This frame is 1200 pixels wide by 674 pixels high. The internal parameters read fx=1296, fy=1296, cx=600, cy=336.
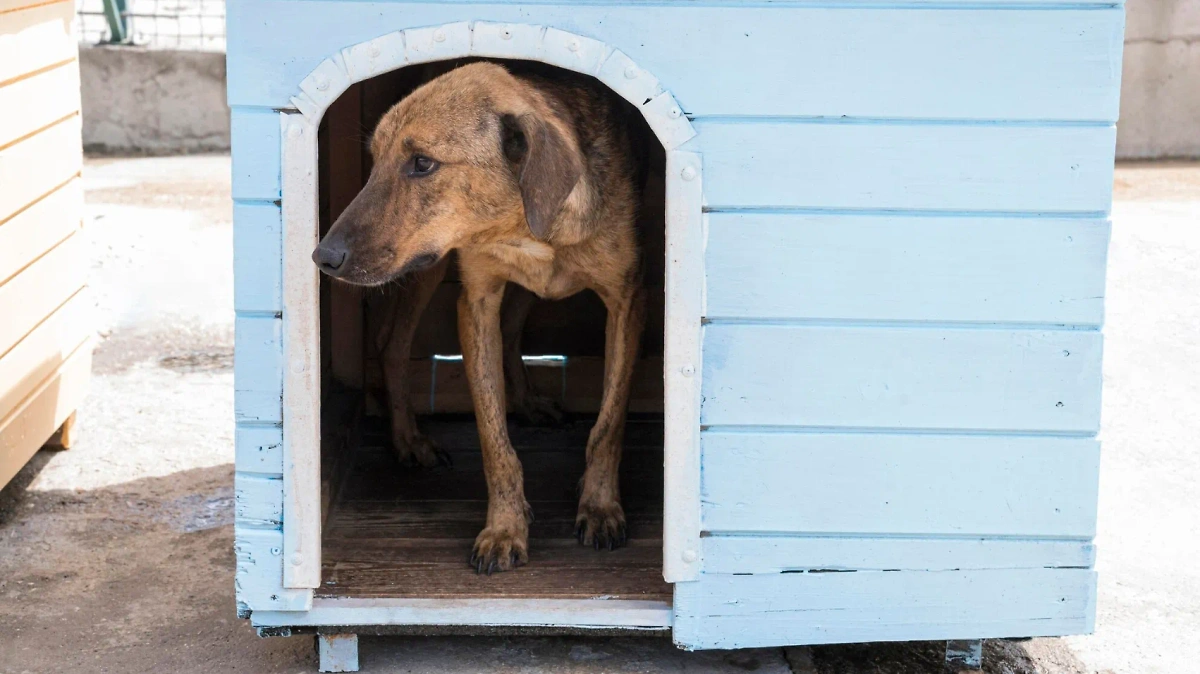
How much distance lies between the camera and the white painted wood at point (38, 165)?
397cm

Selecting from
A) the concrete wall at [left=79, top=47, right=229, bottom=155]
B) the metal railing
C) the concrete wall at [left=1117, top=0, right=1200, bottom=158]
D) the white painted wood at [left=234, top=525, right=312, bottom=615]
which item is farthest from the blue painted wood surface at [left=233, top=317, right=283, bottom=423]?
the concrete wall at [left=1117, top=0, right=1200, bottom=158]

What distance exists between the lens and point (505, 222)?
3.16m

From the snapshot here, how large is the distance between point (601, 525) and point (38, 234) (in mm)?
2186

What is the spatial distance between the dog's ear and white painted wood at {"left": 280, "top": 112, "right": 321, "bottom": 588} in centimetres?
48

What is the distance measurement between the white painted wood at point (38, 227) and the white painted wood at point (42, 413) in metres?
0.45

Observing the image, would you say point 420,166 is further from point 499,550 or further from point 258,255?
point 499,550

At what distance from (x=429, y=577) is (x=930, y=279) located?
1420 millimetres

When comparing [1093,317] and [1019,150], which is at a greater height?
[1019,150]

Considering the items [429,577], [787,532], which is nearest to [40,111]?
[429,577]

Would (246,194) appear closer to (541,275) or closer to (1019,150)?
(541,275)

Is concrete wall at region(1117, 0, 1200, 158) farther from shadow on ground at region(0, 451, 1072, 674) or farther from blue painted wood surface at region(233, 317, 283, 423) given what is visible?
blue painted wood surface at region(233, 317, 283, 423)

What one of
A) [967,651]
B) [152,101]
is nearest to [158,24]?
[152,101]

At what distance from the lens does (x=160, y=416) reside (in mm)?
5238

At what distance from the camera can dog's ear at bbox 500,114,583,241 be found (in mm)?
2965
